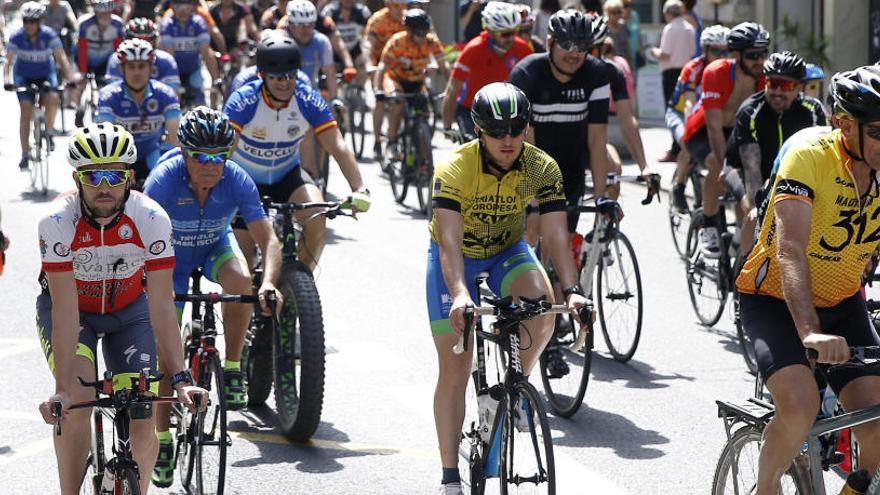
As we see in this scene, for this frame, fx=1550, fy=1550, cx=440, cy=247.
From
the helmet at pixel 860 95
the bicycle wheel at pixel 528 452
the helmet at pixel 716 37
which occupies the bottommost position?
the bicycle wheel at pixel 528 452

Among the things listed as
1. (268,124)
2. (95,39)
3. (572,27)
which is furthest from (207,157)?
(95,39)

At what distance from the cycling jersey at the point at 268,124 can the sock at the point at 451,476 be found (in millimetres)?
3441

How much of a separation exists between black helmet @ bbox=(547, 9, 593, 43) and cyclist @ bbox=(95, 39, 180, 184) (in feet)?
12.5

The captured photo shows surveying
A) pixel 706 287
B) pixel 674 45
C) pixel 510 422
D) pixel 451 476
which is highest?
pixel 674 45

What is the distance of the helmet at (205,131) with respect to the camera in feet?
24.6

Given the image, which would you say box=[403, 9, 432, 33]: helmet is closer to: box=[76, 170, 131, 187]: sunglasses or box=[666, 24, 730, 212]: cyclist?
box=[666, 24, 730, 212]: cyclist

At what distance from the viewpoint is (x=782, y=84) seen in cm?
929

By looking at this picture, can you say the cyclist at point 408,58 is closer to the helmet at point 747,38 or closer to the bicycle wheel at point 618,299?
the helmet at point 747,38

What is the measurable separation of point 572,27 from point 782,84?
1.31 meters

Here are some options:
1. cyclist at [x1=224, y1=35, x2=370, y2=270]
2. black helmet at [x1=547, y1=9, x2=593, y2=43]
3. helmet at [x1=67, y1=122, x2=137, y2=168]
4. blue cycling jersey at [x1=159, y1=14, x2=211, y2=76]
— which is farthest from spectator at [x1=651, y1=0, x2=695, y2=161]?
helmet at [x1=67, y1=122, x2=137, y2=168]

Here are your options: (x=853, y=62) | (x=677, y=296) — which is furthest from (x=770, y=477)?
(x=853, y=62)

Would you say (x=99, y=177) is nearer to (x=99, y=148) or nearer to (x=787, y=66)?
(x=99, y=148)

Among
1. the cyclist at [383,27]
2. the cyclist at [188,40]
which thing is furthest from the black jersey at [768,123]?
the cyclist at [188,40]

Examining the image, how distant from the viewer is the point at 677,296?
473 inches
